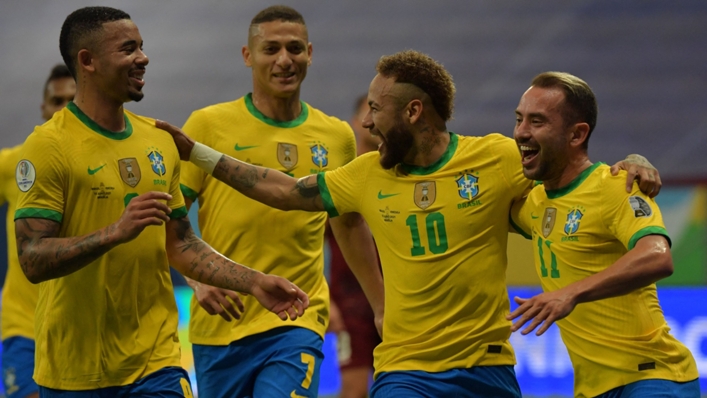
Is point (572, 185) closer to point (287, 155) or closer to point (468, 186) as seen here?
point (468, 186)

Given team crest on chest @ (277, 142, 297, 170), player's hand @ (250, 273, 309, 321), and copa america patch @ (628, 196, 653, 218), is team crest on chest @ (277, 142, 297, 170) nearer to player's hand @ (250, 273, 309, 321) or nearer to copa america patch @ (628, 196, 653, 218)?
player's hand @ (250, 273, 309, 321)

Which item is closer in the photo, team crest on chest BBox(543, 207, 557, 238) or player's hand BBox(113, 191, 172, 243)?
player's hand BBox(113, 191, 172, 243)

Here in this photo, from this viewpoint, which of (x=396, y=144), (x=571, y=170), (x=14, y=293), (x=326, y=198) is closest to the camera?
(x=571, y=170)

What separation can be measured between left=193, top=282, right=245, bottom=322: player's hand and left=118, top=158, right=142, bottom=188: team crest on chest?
0.85m

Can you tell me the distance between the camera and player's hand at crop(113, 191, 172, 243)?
3.87 m

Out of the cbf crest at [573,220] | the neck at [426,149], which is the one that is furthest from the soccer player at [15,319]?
the cbf crest at [573,220]

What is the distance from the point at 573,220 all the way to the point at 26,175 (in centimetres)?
229

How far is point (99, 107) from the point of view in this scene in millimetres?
4406

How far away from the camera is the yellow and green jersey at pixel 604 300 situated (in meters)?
4.27

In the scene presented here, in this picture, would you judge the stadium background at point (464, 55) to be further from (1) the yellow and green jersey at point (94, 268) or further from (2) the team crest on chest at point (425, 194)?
(1) the yellow and green jersey at point (94, 268)

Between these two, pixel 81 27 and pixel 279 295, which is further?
pixel 279 295

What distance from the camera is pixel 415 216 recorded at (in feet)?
15.0

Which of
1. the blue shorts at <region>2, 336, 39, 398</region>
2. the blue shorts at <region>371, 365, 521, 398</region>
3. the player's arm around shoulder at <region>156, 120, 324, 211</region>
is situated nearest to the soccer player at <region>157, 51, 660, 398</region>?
the blue shorts at <region>371, 365, 521, 398</region>

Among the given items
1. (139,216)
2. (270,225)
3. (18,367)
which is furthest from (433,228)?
(18,367)
